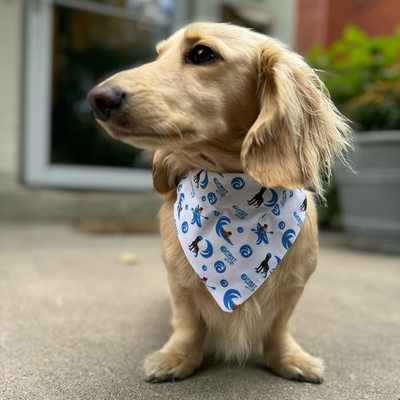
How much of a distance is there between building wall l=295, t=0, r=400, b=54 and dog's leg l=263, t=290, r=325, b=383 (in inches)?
246

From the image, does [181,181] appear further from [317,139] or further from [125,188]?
[125,188]

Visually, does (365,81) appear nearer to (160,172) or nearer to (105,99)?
(160,172)

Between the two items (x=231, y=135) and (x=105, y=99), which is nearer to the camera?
(x=105, y=99)

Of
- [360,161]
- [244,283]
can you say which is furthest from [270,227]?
[360,161]

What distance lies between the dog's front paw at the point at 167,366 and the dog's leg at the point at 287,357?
239 millimetres

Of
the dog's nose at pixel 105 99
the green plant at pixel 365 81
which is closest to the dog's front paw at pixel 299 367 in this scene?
the dog's nose at pixel 105 99

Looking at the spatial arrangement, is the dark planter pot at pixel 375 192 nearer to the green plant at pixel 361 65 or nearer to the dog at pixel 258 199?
the green plant at pixel 361 65

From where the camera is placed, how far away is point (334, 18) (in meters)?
6.73

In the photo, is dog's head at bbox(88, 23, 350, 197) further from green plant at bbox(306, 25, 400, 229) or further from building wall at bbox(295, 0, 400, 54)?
building wall at bbox(295, 0, 400, 54)

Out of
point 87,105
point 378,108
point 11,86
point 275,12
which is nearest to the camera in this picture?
point 378,108

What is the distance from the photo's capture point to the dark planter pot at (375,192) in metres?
2.97

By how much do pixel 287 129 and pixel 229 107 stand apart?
6.8 inches

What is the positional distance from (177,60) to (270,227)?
537 mm

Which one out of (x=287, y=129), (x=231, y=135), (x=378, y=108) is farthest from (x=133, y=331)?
(x=378, y=108)
